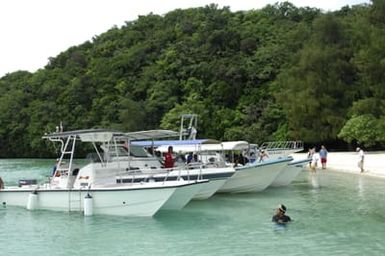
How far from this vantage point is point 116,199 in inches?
773

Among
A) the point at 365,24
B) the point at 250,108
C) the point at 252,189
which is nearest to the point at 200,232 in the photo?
the point at 252,189

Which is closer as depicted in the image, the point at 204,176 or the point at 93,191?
the point at 93,191

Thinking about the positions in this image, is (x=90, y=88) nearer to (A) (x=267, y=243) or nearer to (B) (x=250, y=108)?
(B) (x=250, y=108)

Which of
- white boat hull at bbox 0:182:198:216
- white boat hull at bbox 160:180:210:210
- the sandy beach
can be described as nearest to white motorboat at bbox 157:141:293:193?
white boat hull at bbox 160:180:210:210

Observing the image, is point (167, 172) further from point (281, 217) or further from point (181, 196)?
point (281, 217)

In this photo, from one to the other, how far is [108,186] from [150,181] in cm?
173

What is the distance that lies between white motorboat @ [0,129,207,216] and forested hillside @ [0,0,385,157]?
3889cm

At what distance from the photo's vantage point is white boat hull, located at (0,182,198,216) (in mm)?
19000

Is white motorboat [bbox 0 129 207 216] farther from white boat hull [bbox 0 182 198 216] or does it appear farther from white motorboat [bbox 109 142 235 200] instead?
white motorboat [bbox 109 142 235 200]

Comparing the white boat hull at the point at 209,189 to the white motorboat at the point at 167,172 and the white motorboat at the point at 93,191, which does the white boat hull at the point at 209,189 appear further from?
the white motorboat at the point at 93,191

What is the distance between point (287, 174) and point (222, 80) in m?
51.5

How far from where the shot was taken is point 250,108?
244 feet

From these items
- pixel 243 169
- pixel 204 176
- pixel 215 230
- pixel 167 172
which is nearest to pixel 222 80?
pixel 243 169

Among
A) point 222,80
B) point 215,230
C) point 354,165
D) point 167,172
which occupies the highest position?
point 222,80
